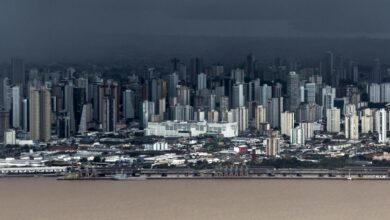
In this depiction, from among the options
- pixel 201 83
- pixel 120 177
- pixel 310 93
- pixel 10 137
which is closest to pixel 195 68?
pixel 201 83

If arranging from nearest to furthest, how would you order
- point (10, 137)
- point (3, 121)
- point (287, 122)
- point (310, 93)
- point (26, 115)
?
point (10, 137) < point (3, 121) < point (26, 115) < point (287, 122) < point (310, 93)

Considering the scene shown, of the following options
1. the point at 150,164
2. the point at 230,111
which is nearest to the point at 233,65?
the point at 230,111

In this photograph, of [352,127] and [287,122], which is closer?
[352,127]

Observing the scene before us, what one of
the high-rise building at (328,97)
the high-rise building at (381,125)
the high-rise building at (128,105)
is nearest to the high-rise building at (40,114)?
the high-rise building at (128,105)

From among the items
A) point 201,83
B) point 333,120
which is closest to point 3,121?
point 201,83

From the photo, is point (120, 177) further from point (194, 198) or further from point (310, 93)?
point (310, 93)

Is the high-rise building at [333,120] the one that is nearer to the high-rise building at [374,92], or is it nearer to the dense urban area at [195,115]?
the dense urban area at [195,115]

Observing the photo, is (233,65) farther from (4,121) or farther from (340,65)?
(4,121)

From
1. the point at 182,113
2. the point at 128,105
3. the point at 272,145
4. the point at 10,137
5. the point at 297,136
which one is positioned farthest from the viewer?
the point at 128,105

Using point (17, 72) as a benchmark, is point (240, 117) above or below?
below
